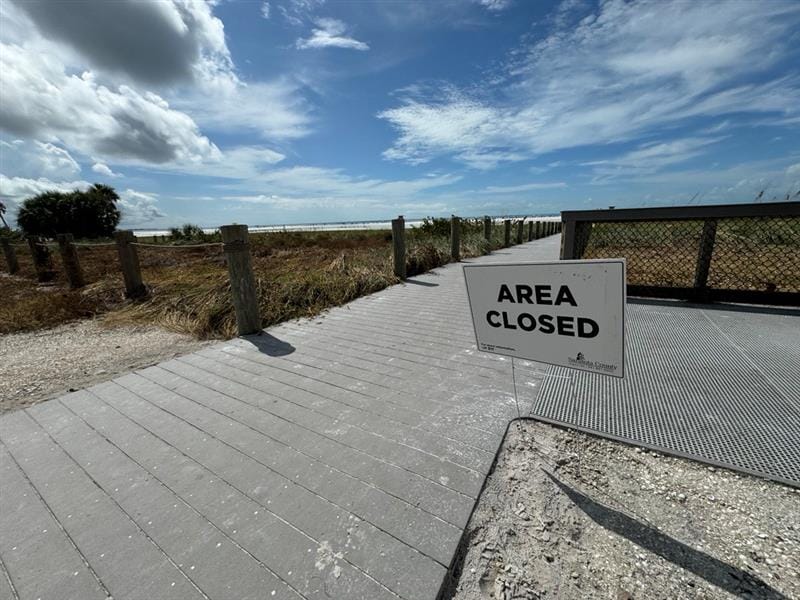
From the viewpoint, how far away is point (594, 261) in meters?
1.46

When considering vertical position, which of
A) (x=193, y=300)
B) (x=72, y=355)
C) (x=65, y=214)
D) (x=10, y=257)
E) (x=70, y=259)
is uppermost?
(x=65, y=214)

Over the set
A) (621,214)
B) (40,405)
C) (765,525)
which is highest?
(621,214)

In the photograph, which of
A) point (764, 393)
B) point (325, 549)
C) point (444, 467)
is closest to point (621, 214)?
point (764, 393)

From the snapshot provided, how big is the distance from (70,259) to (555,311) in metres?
9.03

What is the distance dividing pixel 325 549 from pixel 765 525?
1701mm

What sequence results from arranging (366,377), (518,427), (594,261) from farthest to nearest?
(366,377) → (518,427) → (594,261)

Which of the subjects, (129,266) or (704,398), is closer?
(704,398)

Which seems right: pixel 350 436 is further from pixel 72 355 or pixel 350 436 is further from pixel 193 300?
pixel 193 300

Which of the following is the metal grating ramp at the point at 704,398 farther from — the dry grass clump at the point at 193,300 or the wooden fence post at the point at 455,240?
the wooden fence post at the point at 455,240

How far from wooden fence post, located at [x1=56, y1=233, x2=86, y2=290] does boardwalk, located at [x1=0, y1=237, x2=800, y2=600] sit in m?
5.88

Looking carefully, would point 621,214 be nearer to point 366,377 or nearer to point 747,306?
point 747,306

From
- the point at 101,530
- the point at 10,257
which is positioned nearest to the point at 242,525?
the point at 101,530

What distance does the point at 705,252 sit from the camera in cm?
409

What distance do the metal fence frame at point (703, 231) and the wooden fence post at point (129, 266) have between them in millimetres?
6978
